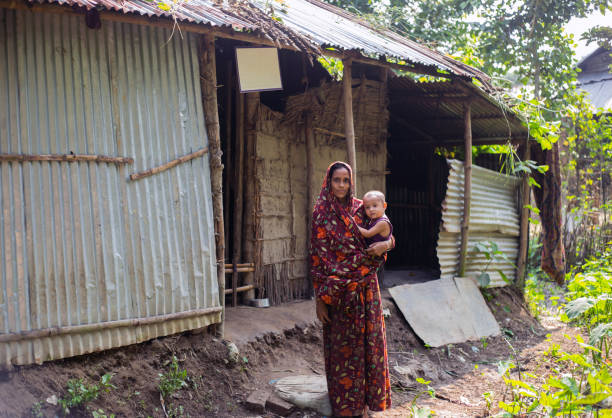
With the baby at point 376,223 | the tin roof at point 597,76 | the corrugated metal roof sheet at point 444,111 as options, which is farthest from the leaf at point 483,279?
the tin roof at point 597,76

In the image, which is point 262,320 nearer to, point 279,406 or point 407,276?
point 279,406

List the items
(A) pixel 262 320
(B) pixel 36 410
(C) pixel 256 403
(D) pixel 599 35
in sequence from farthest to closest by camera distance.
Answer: (D) pixel 599 35
(A) pixel 262 320
(C) pixel 256 403
(B) pixel 36 410

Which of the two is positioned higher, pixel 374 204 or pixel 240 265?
pixel 374 204

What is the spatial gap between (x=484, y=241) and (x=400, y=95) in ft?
Answer: 8.58

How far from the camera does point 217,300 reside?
4.75 metres

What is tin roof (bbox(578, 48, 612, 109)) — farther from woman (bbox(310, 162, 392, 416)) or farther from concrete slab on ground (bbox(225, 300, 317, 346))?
woman (bbox(310, 162, 392, 416))

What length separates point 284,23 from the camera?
513 centimetres

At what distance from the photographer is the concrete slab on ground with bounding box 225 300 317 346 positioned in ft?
16.8

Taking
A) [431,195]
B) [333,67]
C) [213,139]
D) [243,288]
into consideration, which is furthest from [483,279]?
[213,139]

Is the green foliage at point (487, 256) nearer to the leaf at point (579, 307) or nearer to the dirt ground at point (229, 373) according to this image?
the dirt ground at point (229, 373)

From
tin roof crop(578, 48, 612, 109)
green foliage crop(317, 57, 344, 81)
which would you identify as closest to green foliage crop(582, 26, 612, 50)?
tin roof crop(578, 48, 612, 109)

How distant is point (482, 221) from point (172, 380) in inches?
230

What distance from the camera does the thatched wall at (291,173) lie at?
20.7ft

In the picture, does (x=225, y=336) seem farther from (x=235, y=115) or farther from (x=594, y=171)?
(x=594, y=171)
